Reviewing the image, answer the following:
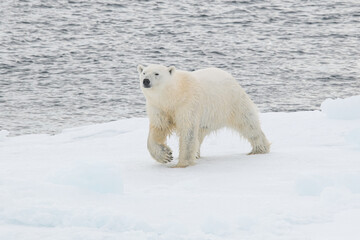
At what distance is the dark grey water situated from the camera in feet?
52.0

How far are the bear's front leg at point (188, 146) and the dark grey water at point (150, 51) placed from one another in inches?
A: 241

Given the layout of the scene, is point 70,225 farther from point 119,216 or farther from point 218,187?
point 218,187

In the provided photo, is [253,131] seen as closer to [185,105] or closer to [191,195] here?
[185,105]

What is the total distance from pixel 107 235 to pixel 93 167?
4.19 ft


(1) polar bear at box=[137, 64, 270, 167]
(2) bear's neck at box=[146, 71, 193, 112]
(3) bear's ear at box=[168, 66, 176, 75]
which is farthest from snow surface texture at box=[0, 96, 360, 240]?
(3) bear's ear at box=[168, 66, 176, 75]

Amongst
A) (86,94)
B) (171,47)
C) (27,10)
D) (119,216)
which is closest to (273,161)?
(119,216)

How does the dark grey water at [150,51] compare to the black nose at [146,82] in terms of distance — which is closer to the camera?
the black nose at [146,82]

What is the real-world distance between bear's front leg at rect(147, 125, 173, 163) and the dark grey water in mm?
5960

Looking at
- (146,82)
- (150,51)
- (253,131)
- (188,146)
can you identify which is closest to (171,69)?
(146,82)

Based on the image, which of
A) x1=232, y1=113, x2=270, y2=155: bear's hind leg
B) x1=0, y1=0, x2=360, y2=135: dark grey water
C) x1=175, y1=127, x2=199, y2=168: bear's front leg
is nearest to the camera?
x1=175, y1=127, x2=199, y2=168: bear's front leg

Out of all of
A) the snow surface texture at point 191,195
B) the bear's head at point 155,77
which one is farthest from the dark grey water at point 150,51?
the snow surface texture at point 191,195

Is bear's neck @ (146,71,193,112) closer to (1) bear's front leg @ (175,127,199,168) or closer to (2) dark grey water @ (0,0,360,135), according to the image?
(1) bear's front leg @ (175,127,199,168)

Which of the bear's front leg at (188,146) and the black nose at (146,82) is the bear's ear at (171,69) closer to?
the black nose at (146,82)

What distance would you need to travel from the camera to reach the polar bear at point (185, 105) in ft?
26.2
